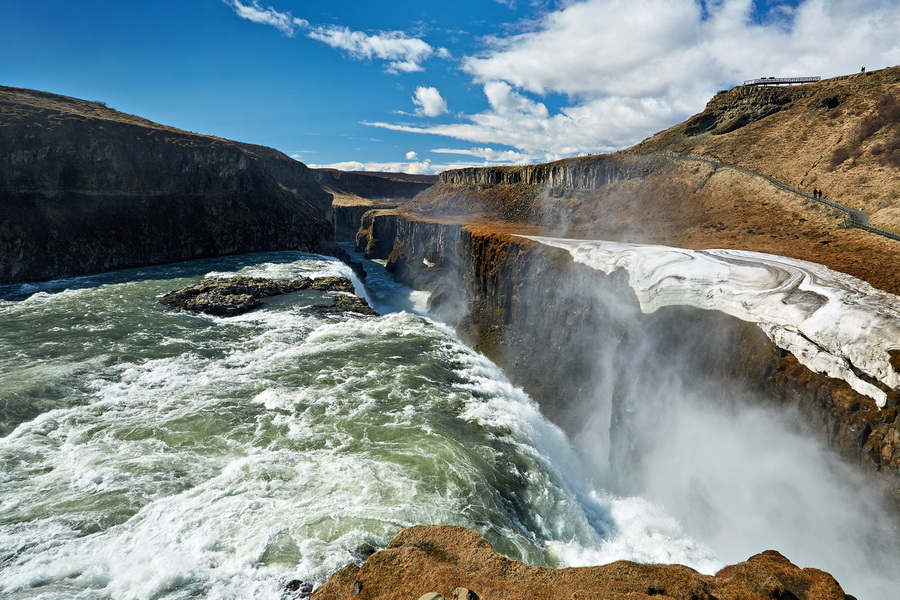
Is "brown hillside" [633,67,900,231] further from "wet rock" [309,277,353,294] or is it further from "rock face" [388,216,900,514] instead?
"wet rock" [309,277,353,294]

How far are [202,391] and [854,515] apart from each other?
2269 centimetres

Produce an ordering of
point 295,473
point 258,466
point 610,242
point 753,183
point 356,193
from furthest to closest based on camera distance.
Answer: point 356,193
point 753,183
point 610,242
point 258,466
point 295,473

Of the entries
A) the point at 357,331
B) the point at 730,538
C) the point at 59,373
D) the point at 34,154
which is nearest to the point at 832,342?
the point at 730,538

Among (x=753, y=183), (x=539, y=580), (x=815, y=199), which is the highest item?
(x=753, y=183)

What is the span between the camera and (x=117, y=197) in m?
47.5

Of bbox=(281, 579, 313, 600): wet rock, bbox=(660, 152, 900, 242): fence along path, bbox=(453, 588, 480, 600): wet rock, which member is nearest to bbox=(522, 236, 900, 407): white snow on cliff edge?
bbox=(660, 152, 900, 242): fence along path

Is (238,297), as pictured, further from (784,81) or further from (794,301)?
(784,81)

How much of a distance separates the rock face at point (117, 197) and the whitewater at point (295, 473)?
23.3 metres

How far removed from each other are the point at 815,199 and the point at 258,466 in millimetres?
37475

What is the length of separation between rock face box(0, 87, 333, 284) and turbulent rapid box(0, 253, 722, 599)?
22.7 m

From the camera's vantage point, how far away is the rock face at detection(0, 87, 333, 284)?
3931 centimetres

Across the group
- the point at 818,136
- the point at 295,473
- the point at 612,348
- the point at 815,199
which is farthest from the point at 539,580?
the point at 818,136

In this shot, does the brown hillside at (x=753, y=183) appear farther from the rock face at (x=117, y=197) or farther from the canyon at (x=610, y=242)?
the rock face at (x=117, y=197)

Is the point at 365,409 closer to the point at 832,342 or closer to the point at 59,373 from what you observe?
the point at 59,373
